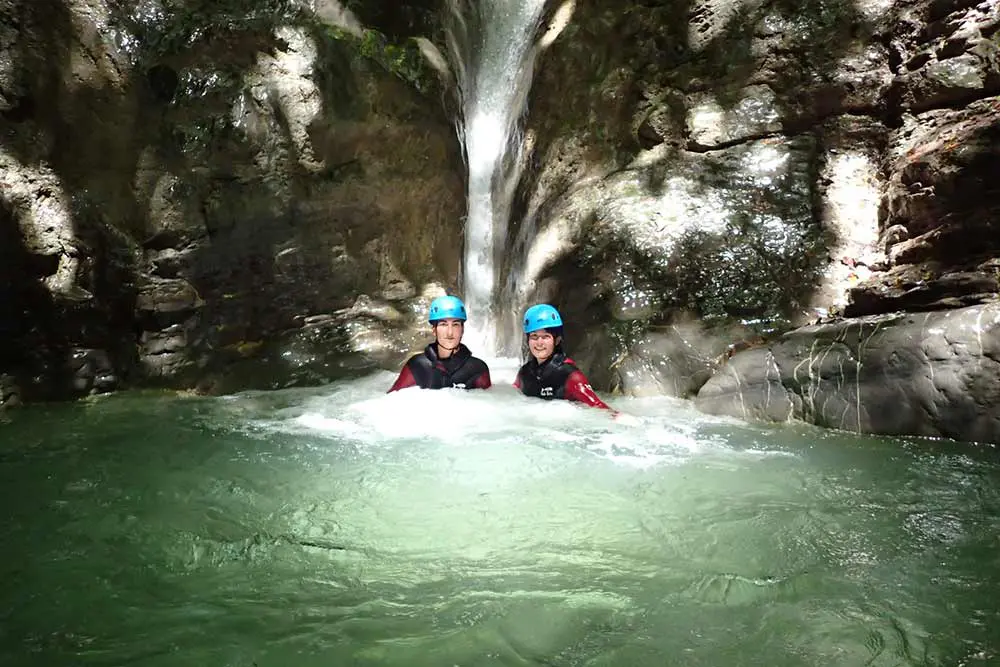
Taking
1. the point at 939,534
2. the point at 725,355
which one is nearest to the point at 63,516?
the point at 939,534

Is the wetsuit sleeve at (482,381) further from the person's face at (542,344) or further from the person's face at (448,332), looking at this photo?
the person's face at (542,344)

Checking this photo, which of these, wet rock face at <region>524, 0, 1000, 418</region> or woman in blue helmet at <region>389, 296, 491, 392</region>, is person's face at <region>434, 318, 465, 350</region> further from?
wet rock face at <region>524, 0, 1000, 418</region>

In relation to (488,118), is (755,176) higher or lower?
lower

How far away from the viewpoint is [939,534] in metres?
2.98

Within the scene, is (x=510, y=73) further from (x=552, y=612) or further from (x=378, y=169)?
(x=552, y=612)

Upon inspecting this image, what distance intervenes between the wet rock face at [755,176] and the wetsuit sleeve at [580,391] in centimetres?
84

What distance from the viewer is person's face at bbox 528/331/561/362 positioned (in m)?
6.41

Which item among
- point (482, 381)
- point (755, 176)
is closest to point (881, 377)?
point (755, 176)

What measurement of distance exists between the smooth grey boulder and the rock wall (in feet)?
15.6

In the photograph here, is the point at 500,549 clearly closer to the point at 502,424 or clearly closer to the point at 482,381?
the point at 502,424

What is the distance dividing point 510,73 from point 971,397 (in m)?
8.11

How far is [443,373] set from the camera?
6559 mm

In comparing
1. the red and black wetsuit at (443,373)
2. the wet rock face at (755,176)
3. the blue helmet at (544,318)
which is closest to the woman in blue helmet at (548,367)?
the blue helmet at (544,318)

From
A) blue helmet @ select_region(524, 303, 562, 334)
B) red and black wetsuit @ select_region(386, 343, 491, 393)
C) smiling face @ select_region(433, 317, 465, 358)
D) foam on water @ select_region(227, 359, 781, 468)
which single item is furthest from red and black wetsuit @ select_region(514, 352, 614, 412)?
smiling face @ select_region(433, 317, 465, 358)
